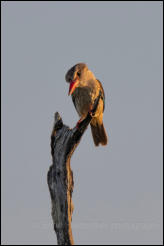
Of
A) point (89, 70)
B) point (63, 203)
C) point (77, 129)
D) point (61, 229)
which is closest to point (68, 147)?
point (77, 129)

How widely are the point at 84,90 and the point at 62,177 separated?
211 cm

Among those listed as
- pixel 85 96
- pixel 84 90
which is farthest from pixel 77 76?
pixel 85 96

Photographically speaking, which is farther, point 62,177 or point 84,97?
point 84,97

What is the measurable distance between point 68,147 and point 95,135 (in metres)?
2.46

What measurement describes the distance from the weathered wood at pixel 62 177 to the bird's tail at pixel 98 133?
210 centimetres

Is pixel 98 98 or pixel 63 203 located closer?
pixel 63 203

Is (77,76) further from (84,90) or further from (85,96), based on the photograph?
(85,96)

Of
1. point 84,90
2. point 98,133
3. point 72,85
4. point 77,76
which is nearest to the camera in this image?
point 72,85

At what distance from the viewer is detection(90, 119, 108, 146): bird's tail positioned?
9.91m

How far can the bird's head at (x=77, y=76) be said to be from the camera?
8.13 m

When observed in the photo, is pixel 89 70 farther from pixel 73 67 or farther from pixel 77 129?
pixel 77 129

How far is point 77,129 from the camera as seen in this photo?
303 inches

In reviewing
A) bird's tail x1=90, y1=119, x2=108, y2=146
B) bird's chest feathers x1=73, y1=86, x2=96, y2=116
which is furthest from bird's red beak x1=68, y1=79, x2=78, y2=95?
bird's tail x1=90, y1=119, x2=108, y2=146

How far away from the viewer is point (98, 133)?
9.98 meters
